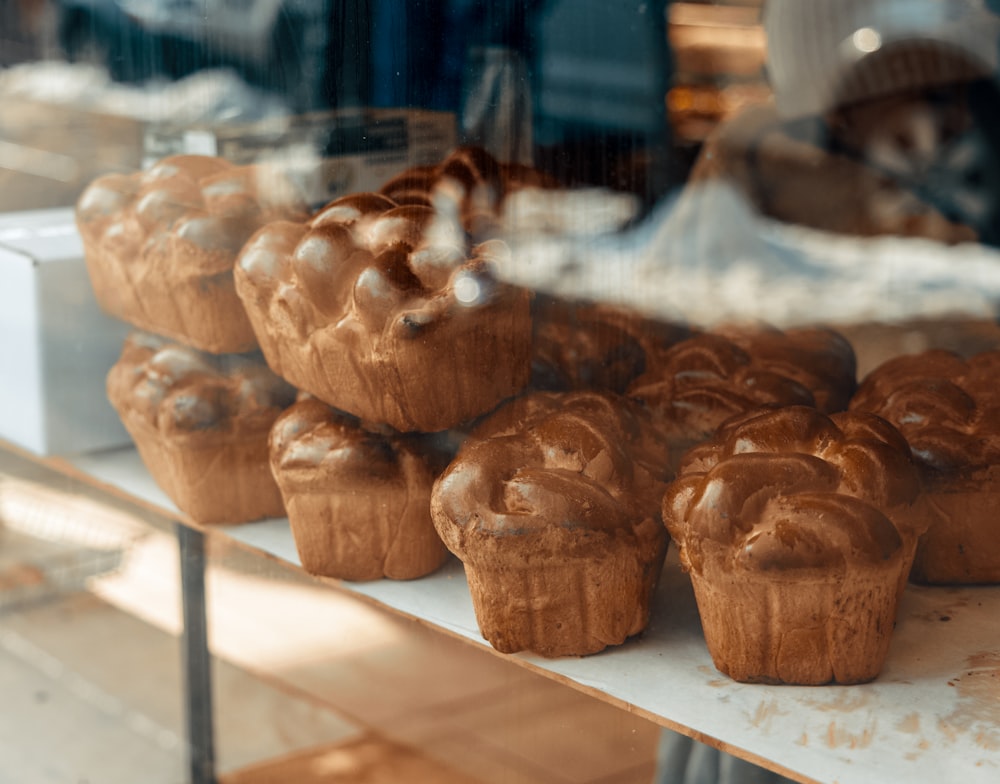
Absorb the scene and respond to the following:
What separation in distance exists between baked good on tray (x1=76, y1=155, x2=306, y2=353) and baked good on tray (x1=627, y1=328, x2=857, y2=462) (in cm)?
41

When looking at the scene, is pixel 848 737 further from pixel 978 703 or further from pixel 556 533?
pixel 556 533

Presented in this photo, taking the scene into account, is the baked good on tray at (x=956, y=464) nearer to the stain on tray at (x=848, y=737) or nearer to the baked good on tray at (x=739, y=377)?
the baked good on tray at (x=739, y=377)

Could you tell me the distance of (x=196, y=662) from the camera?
162cm

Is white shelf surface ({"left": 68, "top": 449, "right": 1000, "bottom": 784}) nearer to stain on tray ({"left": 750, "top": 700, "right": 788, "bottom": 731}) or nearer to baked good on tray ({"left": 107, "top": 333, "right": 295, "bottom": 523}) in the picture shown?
stain on tray ({"left": 750, "top": 700, "right": 788, "bottom": 731})

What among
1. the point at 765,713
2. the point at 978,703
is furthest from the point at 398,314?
the point at 978,703

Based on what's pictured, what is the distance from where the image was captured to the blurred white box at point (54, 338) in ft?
4.58

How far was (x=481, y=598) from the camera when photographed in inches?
38.2

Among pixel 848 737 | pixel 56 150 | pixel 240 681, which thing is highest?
pixel 56 150

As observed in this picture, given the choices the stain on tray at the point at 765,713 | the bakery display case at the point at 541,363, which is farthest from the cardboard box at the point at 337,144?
the stain on tray at the point at 765,713

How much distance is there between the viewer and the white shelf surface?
2.64 feet

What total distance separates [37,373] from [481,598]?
0.77 m

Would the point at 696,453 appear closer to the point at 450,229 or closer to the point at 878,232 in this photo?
the point at 450,229

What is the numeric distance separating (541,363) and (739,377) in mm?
196

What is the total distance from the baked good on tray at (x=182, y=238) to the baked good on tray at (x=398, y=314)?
13 centimetres
